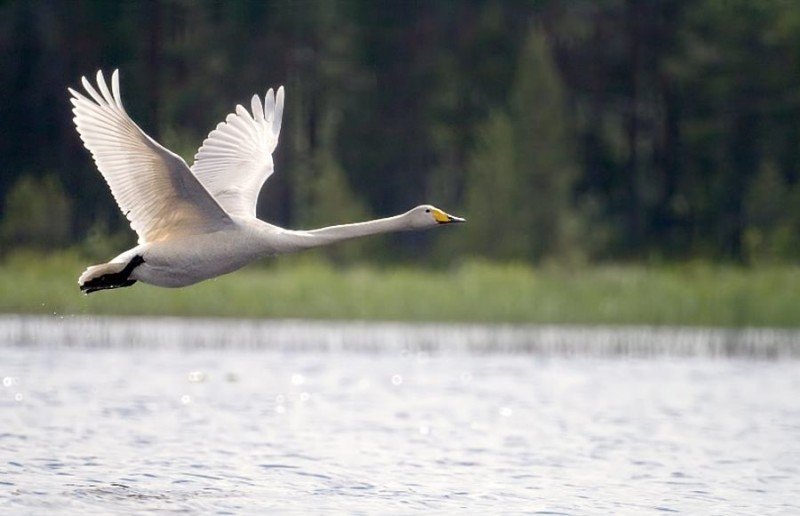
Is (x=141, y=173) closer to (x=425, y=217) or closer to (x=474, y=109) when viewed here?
(x=425, y=217)

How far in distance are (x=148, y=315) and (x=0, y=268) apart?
3464 millimetres

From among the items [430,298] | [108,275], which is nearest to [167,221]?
[108,275]

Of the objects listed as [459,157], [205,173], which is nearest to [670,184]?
[459,157]

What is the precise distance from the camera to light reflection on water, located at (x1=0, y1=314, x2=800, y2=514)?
498 inches

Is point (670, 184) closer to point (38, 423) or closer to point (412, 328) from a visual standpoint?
point (412, 328)

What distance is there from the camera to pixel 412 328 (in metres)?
28.1

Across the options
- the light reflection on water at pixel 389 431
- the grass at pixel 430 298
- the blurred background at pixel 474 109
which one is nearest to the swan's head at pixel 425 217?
the light reflection on water at pixel 389 431

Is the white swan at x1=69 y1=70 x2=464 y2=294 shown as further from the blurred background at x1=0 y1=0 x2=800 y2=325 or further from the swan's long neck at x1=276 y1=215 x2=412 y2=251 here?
the blurred background at x1=0 y1=0 x2=800 y2=325

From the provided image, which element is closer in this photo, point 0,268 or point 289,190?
point 0,268

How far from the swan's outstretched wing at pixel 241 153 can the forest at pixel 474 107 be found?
2728 cm

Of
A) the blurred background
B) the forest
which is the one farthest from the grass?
the forest

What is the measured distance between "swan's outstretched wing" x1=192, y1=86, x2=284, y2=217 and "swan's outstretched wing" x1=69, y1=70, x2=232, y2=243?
107 cm

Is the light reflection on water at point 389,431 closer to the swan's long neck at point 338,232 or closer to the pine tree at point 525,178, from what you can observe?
the swan's long neck at point 338,232

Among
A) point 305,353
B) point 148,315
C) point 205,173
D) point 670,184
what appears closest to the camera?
point 205,173
